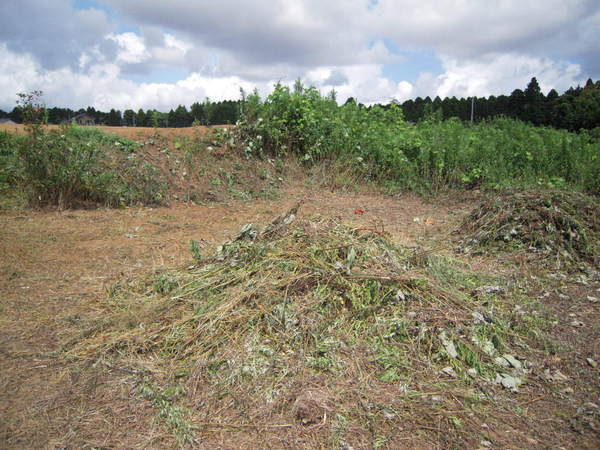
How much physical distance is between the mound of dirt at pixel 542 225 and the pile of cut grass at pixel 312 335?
115cm

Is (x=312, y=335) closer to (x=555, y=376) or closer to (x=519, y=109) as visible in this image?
(x=555, y=376)

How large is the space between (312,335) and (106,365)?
1123 mm

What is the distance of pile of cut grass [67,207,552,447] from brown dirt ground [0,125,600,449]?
0.10m

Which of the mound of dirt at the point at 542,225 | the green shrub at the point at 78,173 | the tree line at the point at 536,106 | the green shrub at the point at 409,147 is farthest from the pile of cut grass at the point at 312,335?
the tree line at the point at 536,106

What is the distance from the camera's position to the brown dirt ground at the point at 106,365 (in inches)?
76.5

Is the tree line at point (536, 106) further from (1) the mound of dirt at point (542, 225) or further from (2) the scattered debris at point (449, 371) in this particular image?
(2) the scattered debris at point (449, 371)

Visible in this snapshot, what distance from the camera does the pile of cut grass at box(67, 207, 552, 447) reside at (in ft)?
6.87

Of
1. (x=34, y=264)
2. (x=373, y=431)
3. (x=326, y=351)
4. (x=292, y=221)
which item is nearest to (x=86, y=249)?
(x=34, y=264)

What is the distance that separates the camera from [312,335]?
8.23ft

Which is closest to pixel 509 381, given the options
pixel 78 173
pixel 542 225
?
pixel 542 225

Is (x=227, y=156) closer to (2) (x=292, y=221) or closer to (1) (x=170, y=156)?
(1) (x=170, y=156)

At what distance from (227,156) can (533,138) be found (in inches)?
209

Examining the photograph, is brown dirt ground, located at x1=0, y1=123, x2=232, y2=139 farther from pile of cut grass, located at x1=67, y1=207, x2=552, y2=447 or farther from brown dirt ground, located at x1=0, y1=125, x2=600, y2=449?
pile of cut grass, located at x1=67, y1=207, x2=552, y2=447

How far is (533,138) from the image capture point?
777cm
